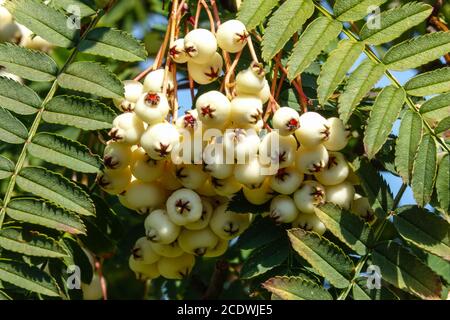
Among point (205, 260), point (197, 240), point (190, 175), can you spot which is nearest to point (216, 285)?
point (205, 260)

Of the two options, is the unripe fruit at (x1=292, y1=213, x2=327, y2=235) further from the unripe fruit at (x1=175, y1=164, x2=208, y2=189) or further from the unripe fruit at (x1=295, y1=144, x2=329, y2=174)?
the unripe fruit at (x1=175, y1=164, x2=208, y2=189)

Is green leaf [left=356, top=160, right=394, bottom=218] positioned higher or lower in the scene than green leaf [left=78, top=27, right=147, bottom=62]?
lower

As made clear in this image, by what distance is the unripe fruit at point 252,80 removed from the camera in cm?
168

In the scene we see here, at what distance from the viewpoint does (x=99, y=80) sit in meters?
1.77

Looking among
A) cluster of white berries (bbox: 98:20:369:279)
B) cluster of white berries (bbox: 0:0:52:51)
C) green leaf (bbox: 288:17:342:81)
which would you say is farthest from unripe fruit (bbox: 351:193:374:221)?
cluster of white berries (bbox: 0:0:52:51)

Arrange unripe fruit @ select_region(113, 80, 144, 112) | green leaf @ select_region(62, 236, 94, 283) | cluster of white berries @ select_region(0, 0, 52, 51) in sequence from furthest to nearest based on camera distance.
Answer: cluster of white berries @ select_region(0, 0, 52, 51)
green leaf @ select_region(62, 236, 94, 283)
unripe fruit @ select_region(113, 80, 144, 112)

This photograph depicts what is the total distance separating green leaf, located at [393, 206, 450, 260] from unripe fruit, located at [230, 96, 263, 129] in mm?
357

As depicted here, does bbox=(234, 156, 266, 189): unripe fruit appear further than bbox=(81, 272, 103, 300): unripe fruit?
No

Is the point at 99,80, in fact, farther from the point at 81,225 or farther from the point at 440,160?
the point at 440,160

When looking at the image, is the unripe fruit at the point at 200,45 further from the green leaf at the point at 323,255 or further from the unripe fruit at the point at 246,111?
the green leaf at the point at 323,255

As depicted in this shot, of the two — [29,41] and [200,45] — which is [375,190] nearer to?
[200,45]

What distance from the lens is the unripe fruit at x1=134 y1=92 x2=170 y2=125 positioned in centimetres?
168

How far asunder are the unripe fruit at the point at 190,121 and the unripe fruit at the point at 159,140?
0.08ft

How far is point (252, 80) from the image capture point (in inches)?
66.2
